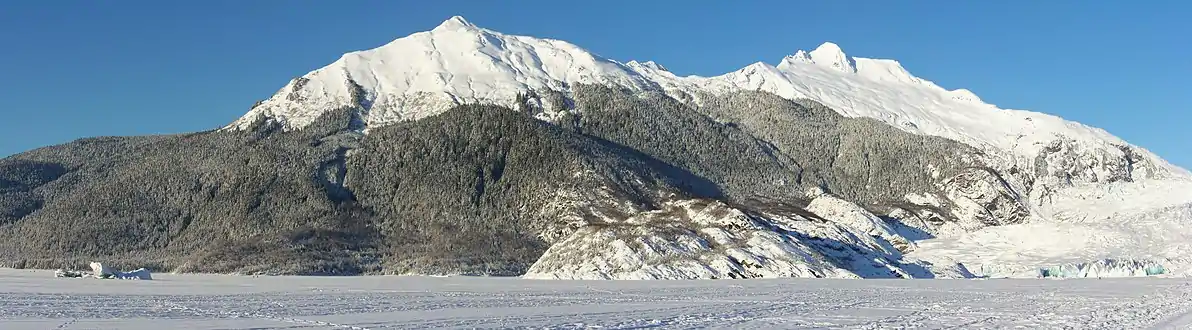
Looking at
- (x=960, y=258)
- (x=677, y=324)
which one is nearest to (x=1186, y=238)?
(x=960, y=258)

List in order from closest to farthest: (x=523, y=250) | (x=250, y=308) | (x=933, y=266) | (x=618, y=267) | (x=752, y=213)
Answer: (x=250, y=308)
(x=618, y=267)
(x=933, y=266)
(x=752, y=213)
(x=523, y=250)

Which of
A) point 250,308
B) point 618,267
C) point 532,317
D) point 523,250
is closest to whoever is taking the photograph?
point 532,317

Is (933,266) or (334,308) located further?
(933,266)

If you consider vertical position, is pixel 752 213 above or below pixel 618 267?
above

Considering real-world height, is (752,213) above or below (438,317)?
above

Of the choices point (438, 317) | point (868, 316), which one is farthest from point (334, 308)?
point (868, 316)

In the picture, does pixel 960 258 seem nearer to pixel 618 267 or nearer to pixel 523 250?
pixel 618 267

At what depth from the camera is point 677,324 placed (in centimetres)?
4838

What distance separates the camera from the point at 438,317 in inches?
2015

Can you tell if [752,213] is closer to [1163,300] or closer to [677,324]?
[1163,300]

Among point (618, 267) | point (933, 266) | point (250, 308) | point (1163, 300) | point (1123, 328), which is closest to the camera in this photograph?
point (1123, 328)

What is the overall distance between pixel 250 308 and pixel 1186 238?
176979 mm

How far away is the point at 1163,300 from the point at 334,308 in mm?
57216

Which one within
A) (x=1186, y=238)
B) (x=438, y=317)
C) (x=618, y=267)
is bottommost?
(x=438, y=317)
